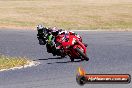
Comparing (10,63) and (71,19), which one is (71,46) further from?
(71,19)

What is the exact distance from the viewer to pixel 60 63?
20.1 meters

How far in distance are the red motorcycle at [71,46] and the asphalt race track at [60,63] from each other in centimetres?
29

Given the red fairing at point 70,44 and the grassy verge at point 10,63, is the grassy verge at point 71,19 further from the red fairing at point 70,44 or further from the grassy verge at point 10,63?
the grassy verge at point 10,63

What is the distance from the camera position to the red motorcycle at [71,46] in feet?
64.8

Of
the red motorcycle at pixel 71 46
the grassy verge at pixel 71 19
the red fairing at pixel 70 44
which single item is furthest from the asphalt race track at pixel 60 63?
the grassy verge at pixel 71 19

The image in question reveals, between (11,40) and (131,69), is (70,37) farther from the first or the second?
(11,40)

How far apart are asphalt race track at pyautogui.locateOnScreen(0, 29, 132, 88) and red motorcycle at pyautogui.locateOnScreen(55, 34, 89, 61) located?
11.5 inches

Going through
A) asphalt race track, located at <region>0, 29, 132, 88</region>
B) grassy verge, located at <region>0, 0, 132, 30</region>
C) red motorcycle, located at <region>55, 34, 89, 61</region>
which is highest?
red motorcycle, located at <region>55, 34, 89, 61</region>

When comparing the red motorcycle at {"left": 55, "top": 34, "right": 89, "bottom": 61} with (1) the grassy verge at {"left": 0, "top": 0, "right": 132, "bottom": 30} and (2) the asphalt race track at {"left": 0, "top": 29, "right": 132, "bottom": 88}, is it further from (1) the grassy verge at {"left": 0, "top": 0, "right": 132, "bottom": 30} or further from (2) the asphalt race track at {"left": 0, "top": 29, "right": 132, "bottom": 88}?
(1) the grassy verge at {"left": 0, "top": 0, "right": 132, "bottom": 30}

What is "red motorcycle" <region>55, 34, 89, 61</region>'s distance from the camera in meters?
19.8

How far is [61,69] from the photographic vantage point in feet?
60.3

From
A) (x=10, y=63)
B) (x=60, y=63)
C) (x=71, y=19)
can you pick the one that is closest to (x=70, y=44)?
(x=60, y=63)

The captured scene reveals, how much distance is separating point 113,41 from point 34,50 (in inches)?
269

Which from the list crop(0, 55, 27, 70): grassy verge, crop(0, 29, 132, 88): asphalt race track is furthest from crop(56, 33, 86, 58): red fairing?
crop(0, 55, 27, 70): grassy verge
